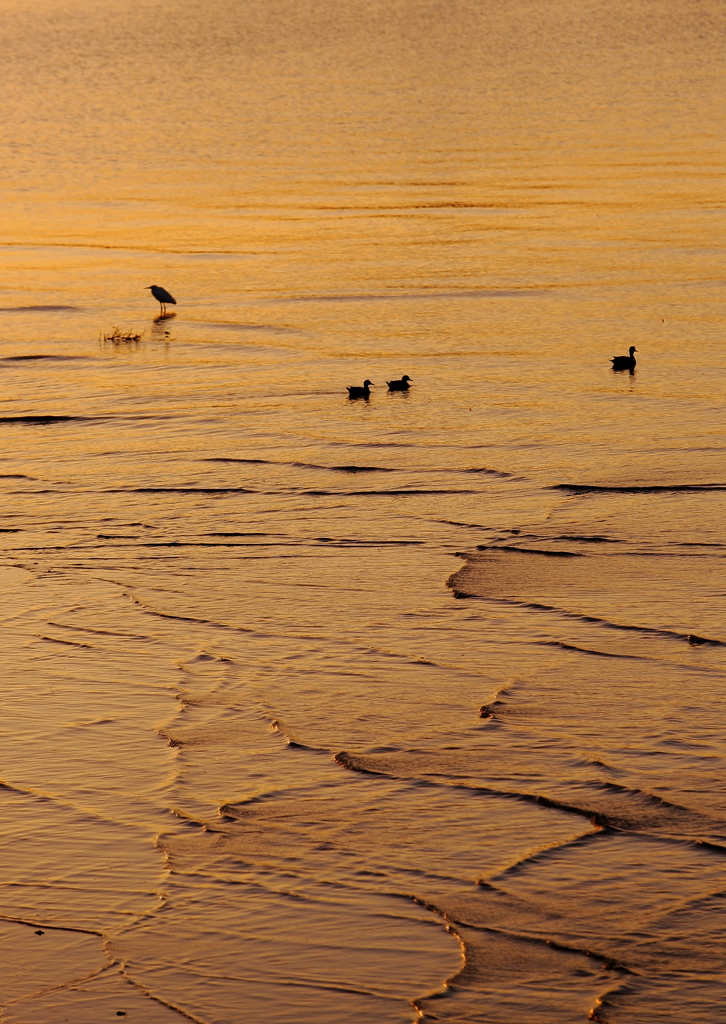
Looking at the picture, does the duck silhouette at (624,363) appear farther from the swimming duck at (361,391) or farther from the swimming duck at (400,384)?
the swimming duck at (361,391)

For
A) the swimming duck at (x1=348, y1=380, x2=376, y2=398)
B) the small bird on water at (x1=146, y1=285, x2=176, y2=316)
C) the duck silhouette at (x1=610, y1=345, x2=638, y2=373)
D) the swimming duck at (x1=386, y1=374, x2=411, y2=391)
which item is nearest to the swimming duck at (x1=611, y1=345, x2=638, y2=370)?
the duck silhouette at (x1=610, y1=345, x2=638, y2=373)

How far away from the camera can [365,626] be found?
773cm

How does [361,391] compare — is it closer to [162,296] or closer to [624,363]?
[624,363]

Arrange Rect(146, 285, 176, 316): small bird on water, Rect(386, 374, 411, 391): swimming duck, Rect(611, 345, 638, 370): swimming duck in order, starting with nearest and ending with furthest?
Rect(386, 374, 411, 391): swimming duck, Rect(611, 345, 638, 370): swimming duck, Rect(146, 285, 176, 316): small bird on water

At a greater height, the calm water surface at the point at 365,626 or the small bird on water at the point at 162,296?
the small bird on water at the point at 162,296

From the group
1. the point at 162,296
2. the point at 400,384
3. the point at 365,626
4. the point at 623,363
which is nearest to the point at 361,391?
the point at 400,384

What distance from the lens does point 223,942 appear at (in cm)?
504

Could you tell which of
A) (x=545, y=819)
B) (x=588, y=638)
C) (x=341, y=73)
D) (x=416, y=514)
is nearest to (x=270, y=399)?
(x=416, y=514)

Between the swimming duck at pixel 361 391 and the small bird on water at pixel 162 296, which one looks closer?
the swimming duck at pixel 361 391

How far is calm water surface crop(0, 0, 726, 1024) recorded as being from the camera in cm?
500

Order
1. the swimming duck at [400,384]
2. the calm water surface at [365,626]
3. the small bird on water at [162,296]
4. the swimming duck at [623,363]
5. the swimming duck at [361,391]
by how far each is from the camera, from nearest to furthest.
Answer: the calm water surface at [365,626]
the swimming duck at [361,391]
the swimming duck at [400,384]
the swimming duck at [623,363]
the small bird on water at [162,296]

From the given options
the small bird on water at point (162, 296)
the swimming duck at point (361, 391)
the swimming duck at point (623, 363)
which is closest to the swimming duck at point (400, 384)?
the swimming duck at point (361, 391)

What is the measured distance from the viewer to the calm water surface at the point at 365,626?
5004 millimetres

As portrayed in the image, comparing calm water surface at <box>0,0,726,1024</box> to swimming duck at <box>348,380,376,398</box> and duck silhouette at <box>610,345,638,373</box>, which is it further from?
duck silhouette at <box>610,345,638,373</box>
